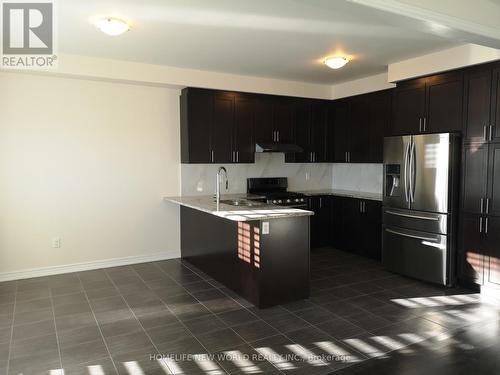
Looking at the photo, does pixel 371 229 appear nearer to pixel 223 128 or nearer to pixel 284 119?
pixel 284 119

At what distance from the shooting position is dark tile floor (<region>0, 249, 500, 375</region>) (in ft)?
9.02

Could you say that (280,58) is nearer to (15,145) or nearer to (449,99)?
(449,99)

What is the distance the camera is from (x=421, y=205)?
4.47 metres

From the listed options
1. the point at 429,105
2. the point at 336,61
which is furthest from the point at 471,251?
the point at 336,61

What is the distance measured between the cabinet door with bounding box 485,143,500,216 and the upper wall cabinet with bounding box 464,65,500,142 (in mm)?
122

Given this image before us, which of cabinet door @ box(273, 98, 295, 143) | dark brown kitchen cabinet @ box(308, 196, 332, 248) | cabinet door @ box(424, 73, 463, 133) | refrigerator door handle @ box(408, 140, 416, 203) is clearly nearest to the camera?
cabinet door @ box(424, 73, 463, 133)

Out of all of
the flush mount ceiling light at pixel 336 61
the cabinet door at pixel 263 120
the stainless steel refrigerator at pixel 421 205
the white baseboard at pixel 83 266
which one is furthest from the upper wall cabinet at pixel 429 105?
the white baseboard at pixel 83 266

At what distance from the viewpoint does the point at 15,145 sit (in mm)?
4586

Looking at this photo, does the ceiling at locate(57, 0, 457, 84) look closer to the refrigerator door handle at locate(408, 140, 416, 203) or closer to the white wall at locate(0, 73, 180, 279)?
the white wall at locate(0, 73, 180, 279)

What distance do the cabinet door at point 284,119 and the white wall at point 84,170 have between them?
1.53 m

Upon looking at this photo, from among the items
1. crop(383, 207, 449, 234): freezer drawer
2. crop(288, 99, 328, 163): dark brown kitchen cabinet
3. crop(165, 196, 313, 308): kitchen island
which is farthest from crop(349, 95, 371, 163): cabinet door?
crop(165, 196, 313, 308): kitchen island

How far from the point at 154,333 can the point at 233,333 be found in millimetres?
663

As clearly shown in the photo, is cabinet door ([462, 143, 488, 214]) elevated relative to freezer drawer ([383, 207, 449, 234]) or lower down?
elevated

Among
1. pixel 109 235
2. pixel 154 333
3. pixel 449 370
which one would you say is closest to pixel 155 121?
pixel 109 235
